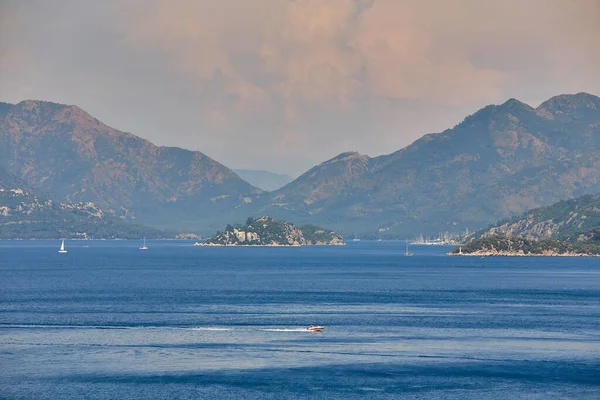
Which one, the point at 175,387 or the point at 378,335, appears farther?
the point at 378,335

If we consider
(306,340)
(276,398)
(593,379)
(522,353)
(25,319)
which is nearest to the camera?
(276,398)

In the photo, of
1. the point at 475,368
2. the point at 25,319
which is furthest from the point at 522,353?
the point at 25,319

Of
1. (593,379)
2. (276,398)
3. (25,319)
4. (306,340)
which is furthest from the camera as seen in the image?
(25,319)

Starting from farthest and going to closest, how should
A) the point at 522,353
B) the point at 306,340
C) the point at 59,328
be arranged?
the point at 59,328 < the point at 306,340 < the point at 522,353

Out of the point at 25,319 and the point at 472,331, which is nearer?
the point at 472,331

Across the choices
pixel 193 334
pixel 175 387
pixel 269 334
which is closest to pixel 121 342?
pixel 193 334

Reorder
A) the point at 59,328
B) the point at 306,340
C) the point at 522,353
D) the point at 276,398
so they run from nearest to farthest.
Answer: the point at 276,398
the point at 522,353
the point at 306,340
the point at 59,328

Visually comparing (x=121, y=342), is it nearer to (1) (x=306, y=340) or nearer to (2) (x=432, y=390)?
(1) (x=306, y=340)

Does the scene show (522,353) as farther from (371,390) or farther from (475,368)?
(371,390)
